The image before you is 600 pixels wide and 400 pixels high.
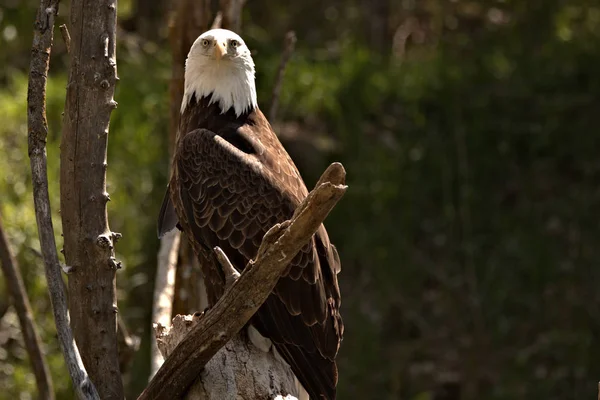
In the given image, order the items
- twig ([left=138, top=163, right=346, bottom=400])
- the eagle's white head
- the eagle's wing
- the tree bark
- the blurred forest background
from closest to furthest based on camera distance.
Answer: twig ([left=138, top=163, right=346, bottom=400]) → the tree bark → the eagle's wing → the eagle's white head → the blurred forest background

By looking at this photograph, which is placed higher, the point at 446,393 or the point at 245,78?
the point at 245,78

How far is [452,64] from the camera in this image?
8711 mm

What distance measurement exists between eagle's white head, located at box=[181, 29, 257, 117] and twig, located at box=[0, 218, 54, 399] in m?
1.03

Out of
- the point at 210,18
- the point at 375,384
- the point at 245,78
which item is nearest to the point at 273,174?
the point at 245,78

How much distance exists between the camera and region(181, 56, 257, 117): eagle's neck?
4238 mm

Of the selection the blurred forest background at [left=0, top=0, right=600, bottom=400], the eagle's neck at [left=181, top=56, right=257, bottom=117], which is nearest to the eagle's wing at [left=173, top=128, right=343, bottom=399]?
the eagle's neck at [left=181, top=56, right=257, bottom=117]

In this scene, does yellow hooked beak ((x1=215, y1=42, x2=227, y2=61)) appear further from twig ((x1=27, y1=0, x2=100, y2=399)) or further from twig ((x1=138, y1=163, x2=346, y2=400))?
twig ((x1=138, y1=163, x2=346, y2=400))

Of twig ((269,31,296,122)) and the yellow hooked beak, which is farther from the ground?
twig ((269,31,296,122))

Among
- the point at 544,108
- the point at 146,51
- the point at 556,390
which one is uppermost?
the point at 146,51

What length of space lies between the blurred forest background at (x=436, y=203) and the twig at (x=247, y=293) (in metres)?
4.11

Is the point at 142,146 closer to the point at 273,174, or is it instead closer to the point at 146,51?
the point at 146,51

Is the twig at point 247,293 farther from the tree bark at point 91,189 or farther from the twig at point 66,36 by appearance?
the twig at point 66,36

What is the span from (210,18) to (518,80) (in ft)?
12.1

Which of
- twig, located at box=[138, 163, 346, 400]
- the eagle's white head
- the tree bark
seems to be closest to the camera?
twig, located at box=[138, 163, 346, 400]
